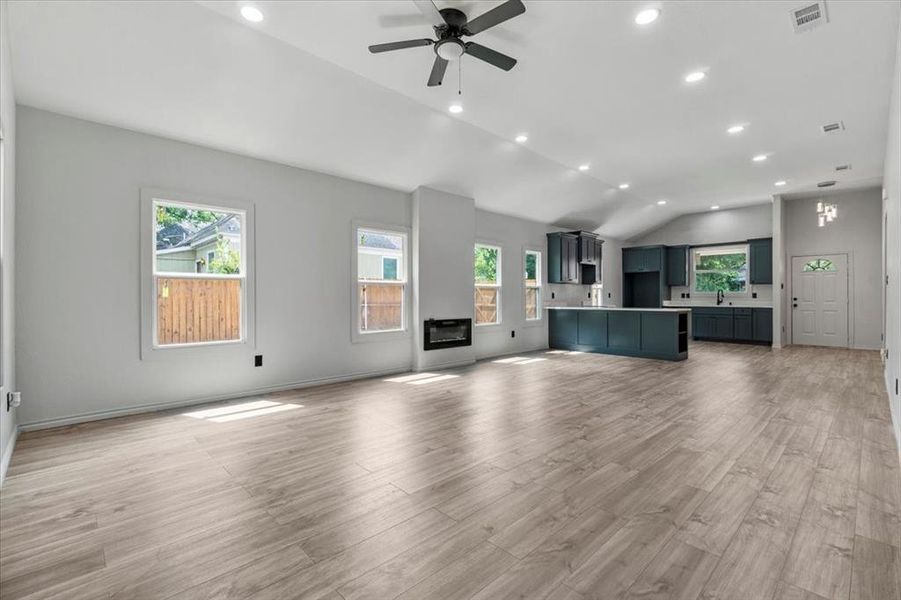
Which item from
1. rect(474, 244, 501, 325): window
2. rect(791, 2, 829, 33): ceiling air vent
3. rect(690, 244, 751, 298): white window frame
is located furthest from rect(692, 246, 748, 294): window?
rect(791, 2, 829, 33): ceiling air vent

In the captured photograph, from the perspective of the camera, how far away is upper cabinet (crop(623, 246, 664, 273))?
35.0 feet

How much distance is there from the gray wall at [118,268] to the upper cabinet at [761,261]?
31.4 ft

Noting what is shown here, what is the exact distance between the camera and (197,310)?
14.3 ft

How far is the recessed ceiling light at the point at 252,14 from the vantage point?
286cm

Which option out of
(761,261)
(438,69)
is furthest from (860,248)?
(438,69)

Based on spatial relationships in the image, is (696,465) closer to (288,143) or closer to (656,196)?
(288,143)

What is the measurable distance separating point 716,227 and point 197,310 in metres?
11.1

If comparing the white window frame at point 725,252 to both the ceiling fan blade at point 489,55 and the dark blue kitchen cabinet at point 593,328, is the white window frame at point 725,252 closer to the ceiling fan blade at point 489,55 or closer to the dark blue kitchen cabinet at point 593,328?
the dark blue kitchen cabinet at point 593,328

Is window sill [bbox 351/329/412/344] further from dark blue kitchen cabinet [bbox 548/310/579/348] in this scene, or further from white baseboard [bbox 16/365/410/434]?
dark blue kitchen cabinet [bbox 548/310/579/348]

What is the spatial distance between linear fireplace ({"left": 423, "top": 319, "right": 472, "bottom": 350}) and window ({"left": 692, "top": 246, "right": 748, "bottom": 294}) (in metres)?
7.13

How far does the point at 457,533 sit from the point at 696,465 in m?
1.73

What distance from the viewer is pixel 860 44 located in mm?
3355

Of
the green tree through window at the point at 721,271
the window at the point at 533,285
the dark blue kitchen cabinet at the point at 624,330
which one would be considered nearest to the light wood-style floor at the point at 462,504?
the dark blue kitchen cabinet at the point at 624,330

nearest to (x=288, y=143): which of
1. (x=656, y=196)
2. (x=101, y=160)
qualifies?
(x=101, y=160)
